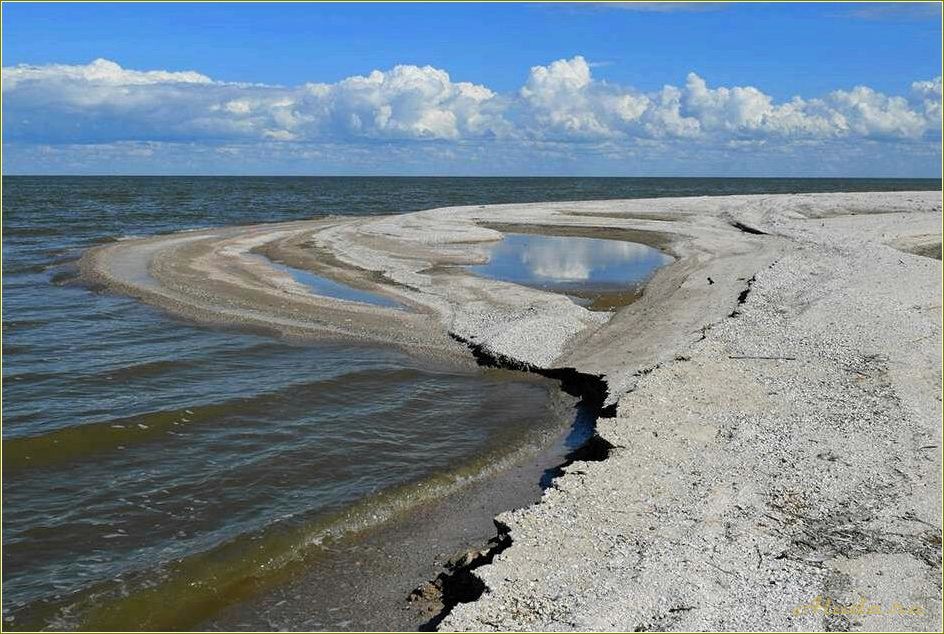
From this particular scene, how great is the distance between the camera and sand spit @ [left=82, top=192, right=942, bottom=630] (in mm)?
7348

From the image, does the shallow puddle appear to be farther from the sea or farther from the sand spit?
the sea

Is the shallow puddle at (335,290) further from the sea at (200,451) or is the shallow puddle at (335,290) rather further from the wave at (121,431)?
the wave at (121,431)

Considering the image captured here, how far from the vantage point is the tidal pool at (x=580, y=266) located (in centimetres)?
2562

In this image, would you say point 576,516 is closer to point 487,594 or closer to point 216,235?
point 487,594

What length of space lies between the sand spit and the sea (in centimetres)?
217

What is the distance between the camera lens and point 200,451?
1233 cm

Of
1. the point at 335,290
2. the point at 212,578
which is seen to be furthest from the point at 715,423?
the point at 335,290

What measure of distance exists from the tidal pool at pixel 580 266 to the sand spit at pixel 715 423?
137 cm

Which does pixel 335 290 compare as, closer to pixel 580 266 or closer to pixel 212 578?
pixel 580 266

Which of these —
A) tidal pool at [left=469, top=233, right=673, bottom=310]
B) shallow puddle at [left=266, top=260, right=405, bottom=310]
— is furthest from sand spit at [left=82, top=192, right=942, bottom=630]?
tidal pool at [left=469, top=233, right=673, bottom=310]

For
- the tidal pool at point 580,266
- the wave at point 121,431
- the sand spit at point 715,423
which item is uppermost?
the tidal pool at point 580,266

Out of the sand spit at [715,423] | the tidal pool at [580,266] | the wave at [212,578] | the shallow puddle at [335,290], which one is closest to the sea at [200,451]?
the wave at [212,578]

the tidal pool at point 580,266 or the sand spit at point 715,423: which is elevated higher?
the tidal pool at point 580,266

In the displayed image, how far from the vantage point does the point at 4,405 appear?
1430 centimetres
